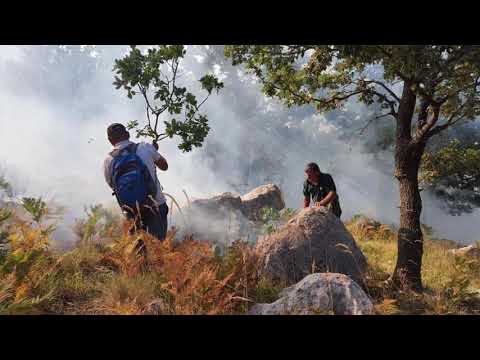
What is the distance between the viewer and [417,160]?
7289mm

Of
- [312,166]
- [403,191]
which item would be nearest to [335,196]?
[312,166]

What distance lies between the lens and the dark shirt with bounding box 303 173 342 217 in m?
7.61

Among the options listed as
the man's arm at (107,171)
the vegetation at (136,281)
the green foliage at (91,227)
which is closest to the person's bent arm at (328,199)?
the vegetation at (136,281)

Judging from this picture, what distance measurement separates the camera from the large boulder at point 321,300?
3514mm

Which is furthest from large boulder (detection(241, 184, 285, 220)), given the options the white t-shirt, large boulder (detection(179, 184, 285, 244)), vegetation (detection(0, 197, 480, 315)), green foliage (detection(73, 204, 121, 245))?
the white t-shirt

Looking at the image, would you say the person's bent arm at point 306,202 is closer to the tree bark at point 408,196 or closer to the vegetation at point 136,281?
the tree bark at point 408,196

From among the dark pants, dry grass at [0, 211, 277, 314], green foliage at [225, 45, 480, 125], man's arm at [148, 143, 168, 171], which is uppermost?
green foliage at [225, 45, 480, 125]

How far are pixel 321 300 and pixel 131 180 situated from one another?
263 centimetres

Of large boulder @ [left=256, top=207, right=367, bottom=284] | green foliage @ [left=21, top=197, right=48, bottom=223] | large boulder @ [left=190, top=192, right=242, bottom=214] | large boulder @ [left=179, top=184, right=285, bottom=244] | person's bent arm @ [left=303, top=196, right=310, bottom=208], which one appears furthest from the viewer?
large boulder @ [left=190, top=192, right=242, bottom=214]

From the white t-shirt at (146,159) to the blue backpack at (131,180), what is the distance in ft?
0.21

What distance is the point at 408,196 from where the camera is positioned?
7285 mm

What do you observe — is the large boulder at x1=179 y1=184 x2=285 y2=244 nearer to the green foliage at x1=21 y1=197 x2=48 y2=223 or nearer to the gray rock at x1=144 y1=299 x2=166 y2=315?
the green foliage at x1=21 y1=197 x2=48 y2=223
